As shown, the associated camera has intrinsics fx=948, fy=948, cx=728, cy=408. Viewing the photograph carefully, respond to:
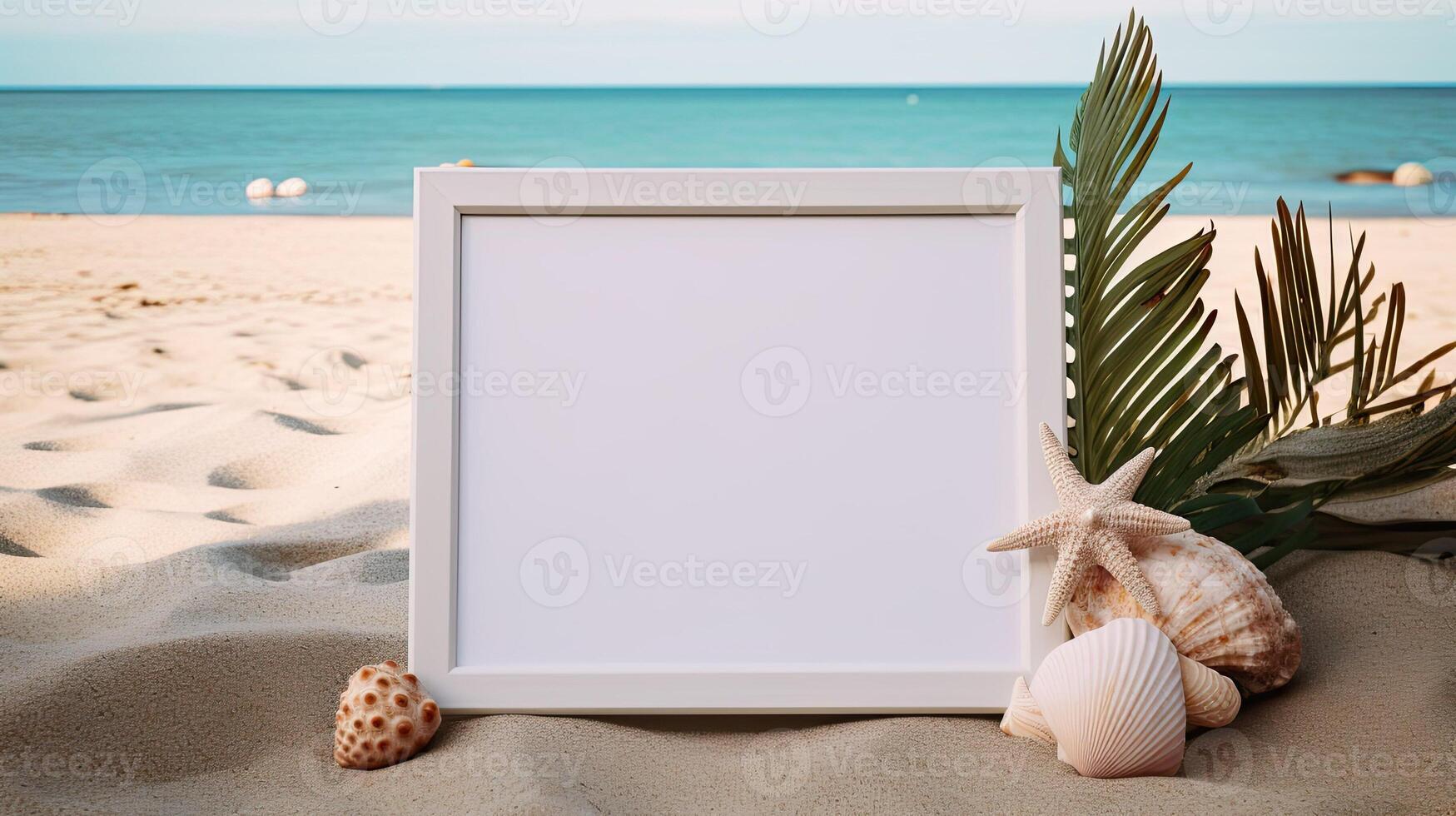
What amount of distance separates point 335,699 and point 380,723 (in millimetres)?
253

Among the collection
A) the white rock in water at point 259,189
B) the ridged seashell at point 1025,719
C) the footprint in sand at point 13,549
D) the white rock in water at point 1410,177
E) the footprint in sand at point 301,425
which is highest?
the white rock in water at point 1410,177

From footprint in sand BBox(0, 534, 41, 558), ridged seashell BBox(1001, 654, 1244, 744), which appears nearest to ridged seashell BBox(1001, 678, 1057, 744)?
ridged seashell BBox(1001, 654, 1244, 744)

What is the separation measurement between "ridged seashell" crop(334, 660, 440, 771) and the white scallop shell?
0.83 m

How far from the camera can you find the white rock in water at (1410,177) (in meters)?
12.3

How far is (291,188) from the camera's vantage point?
1231 centimetres

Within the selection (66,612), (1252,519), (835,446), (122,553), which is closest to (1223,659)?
(1252,519)

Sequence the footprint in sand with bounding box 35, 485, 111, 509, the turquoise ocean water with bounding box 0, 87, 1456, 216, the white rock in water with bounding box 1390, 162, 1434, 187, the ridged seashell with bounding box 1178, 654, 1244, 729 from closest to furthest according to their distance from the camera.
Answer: the ridged seashell with bounding box 1178, 654, 1244, 729 → the footprint in sand with bounding box 35, 485, 111, 509 → the turquoise ocean water with bounding box 0, 87, 1456, 216 → the white rock in water with bounding box 1390, 162, 1434, 187

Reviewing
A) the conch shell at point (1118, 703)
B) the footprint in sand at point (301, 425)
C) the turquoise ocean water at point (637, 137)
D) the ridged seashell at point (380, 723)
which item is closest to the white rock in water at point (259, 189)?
the turquoise ocean water at point (637, 137)

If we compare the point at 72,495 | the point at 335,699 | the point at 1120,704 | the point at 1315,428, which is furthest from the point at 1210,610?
the point at 72,495

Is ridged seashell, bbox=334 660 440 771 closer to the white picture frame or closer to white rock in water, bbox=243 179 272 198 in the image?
the white picture frame

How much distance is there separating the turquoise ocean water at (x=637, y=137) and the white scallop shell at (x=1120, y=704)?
1074 cm

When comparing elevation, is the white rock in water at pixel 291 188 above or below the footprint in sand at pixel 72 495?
above

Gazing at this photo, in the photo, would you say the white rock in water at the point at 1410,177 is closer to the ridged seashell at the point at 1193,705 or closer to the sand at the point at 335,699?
the sand at the point at 335,699

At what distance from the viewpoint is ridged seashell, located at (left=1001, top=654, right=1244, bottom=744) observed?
4.15 ft
